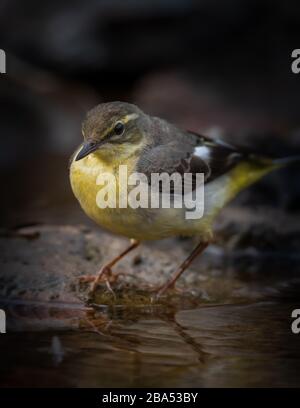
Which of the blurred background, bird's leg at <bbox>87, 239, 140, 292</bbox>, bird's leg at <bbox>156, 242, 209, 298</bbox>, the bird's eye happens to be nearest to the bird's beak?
the bird's eye

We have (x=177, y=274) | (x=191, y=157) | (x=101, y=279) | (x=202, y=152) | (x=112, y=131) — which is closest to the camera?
(x=112, y=131)

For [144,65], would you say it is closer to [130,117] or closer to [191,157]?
[191,157]

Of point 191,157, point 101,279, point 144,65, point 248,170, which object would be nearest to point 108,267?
point 101,279

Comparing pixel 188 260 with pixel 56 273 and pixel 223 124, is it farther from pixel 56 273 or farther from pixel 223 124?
pixel 223 124

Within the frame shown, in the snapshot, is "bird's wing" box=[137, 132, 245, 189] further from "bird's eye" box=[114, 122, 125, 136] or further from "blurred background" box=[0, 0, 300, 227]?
"blurred background" box=[0, 0, 300, 227]

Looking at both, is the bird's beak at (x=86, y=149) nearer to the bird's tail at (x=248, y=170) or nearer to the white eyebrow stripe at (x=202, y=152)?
the white eyebrow stripe at (x=202, y=152)

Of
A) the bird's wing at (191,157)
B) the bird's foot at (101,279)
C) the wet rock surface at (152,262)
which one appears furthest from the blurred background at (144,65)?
the bird's foot at (101,279)
